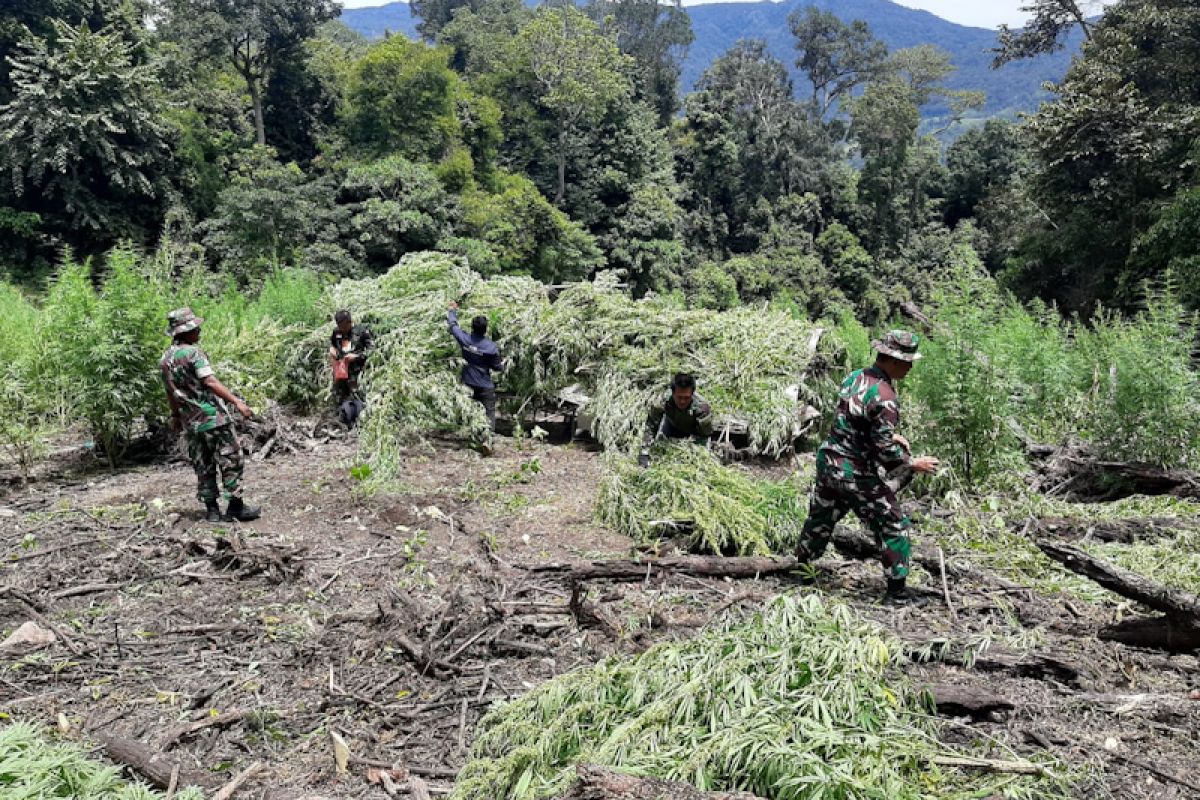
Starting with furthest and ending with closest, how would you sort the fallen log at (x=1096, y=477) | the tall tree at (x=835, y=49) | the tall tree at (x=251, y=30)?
the tall tree at (x=835, y=49) → the tall tree at (x=251, y=30) → the fallen log at (x=1096, y=477)

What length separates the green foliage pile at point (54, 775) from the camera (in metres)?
2.66

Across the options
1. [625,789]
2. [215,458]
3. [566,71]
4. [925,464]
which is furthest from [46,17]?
[625,789]

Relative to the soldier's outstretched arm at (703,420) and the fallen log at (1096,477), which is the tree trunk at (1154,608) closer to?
the soldier's outstretched arm at (703,420)

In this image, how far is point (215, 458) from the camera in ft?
19.7

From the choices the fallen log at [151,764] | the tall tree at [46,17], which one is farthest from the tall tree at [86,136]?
the fallen log at [151,764]

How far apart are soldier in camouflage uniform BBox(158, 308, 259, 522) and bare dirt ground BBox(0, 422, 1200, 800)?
0.35 metres

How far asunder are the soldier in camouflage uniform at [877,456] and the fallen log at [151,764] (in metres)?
3.55

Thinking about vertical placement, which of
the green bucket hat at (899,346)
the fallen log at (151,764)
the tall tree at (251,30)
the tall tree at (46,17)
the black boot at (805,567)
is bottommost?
the fallen log at (151,764)

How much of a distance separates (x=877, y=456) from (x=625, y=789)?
2.87 m

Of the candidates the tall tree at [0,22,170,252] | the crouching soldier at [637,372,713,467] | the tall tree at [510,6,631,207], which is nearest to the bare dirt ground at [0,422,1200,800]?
the crouching soldier at [637,372,713,467]

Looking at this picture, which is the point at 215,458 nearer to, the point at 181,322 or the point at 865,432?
the point at 181,322

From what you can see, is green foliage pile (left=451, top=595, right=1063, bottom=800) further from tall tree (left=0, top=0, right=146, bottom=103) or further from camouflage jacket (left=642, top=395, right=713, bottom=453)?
tall tree (left=0, top=0, right=146, bottom=103)

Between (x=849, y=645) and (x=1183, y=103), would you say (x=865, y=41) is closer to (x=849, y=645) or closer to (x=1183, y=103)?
(x=1183, y=103)

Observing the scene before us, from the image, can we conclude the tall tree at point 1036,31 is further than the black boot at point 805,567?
Yes
